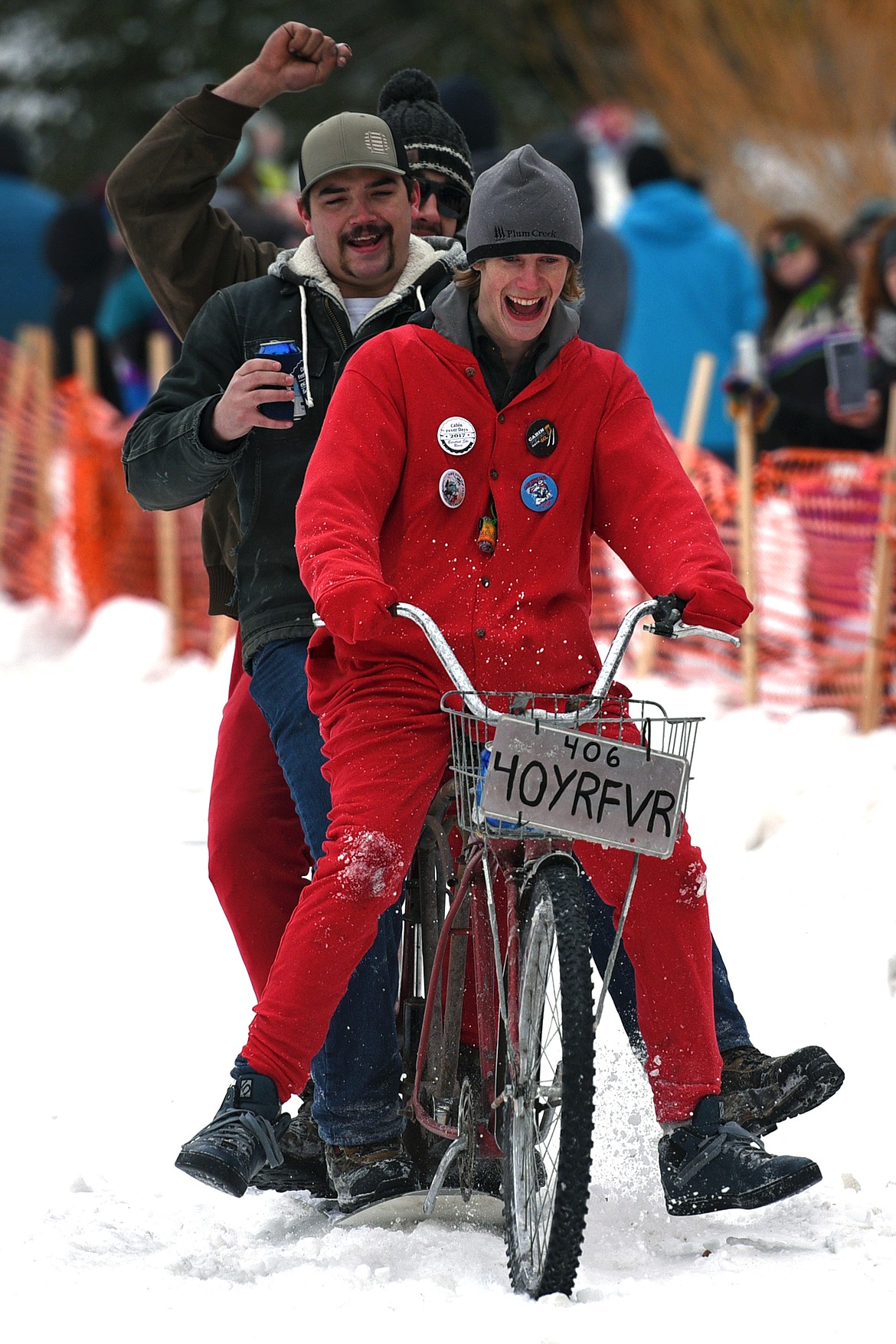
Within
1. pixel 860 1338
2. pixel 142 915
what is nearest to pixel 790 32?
pixel 142 915

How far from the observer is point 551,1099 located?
11.6ft

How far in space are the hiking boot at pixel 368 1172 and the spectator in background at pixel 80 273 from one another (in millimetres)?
8935

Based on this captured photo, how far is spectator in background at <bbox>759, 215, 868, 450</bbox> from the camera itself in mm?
8117

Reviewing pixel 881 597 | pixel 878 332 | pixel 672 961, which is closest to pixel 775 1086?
pixel 672 961

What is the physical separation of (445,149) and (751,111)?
1681 cm

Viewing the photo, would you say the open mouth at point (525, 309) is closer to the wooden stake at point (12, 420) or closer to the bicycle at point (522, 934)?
the bicycle at point (522, 934)

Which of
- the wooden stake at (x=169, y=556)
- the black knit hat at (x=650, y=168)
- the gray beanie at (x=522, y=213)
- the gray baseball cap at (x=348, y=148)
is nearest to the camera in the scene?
the gray beanie at (x=522, y=213)

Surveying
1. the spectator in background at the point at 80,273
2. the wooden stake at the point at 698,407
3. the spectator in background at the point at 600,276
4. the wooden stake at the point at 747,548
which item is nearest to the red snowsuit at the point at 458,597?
the wooden stake at the point at 747,548

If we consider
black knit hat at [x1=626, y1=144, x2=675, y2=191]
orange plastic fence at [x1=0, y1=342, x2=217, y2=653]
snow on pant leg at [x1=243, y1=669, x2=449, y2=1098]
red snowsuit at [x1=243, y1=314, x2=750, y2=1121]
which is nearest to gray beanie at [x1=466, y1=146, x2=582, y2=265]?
red snowsuit at [x1=243, y1=314, x2=750, y2=1121]

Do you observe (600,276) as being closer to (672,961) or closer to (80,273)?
(80,273)

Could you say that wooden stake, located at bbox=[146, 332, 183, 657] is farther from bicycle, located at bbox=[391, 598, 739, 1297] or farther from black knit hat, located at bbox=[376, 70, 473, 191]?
bicycle, located at bbox=[391, 598, 739, 1297]

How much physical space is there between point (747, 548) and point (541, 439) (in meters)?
4.19

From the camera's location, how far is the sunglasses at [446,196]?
4789mm

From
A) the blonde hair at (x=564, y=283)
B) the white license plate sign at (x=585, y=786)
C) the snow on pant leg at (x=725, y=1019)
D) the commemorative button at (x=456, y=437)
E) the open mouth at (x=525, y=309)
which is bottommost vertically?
the snow on pant leg at (x=725, y=1019)
